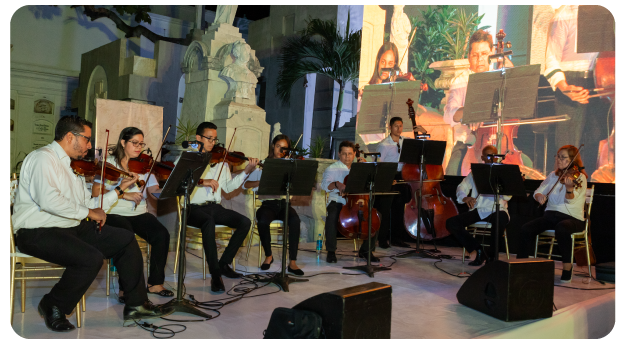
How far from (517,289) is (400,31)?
4788 mm

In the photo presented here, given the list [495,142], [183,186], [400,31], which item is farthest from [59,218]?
[400,31]

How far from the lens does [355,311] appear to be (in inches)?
91.0

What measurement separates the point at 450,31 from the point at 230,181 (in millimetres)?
3866

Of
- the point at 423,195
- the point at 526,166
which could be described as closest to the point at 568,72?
the point at 526,166

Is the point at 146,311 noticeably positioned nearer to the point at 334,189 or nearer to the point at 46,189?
the point at 46,189

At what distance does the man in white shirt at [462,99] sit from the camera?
6223 millimetres

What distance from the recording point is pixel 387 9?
23.9 ft

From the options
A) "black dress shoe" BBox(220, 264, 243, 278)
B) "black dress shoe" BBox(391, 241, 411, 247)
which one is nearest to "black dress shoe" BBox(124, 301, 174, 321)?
"black dress shoe" BBox(220, 264, 243, 278)

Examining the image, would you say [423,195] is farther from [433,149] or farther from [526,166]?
[526,166]

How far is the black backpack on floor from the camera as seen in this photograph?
222 centimetres

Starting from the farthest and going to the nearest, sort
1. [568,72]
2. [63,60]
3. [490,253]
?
[63,60] < [568,72] < [490,253]

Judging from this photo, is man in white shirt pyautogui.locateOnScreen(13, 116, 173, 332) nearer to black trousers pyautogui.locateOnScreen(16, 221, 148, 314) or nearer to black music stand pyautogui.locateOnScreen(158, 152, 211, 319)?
black trousers pyautogui.locateOnScreen(16, 221, 148, 314)

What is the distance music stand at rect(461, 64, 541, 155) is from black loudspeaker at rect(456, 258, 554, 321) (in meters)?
2.97

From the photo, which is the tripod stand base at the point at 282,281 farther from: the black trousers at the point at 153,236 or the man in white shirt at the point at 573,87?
the man in white shirt at the point at 573,87
